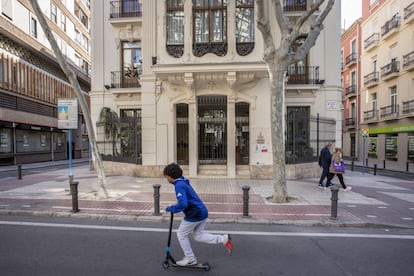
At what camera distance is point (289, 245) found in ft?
15.9

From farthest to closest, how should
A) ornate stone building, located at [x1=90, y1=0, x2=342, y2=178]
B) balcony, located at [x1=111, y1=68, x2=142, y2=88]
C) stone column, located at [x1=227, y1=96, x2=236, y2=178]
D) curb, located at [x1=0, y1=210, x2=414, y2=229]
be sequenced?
1. balcony, located at [x1=111, y1=68, x2=142, y2=88]
2. stone column, located at [x1=227, y1=96, x2=236, y2=178]
3. ornate stone building, located at [x1=90, y1=0, x2=342, y2=178]
4. curb, located at [x1=0, y1=210, x2=414, y2=229]

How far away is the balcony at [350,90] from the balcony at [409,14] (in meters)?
9.99

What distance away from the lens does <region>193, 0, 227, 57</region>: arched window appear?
1180 centimetres

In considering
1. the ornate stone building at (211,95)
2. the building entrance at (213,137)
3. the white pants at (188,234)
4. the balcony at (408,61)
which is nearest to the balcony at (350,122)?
the balcony at (408,61)

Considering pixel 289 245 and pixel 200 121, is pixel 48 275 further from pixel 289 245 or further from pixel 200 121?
pixel 200 121

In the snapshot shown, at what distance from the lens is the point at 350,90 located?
105 feet

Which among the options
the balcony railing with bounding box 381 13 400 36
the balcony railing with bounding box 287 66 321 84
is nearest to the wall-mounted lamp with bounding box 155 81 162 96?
the balcony railing with bounding box 287 66 321 84

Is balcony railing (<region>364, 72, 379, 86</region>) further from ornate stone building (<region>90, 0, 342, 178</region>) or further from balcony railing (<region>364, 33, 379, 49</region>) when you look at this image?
ornate stone building (<region>90, 0, 342, 178</region>)

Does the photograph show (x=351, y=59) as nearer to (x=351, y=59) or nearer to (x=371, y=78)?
(x=351, y=59)

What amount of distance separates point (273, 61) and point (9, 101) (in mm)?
22042

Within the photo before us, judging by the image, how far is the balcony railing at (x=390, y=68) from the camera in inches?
926

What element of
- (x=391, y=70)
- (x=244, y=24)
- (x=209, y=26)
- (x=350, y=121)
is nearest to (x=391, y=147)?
(x=391, y=70)

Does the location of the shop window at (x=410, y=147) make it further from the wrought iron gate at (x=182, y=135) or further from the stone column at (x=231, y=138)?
the wrought iron gate at (x=182, y=135)

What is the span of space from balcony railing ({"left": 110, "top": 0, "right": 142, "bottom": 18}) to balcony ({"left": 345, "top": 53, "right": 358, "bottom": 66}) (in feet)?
86.1
